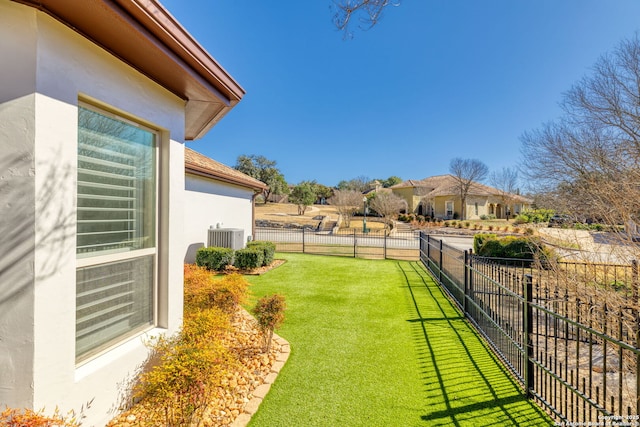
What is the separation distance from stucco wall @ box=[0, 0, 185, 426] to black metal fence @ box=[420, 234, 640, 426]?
4344 millimetres

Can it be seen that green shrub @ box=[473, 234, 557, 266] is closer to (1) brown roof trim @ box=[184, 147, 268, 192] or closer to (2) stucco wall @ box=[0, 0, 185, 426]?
(1) brown roof trim @ box=[184, 147, 268, 192]

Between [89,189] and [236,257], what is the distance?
775 centimetres

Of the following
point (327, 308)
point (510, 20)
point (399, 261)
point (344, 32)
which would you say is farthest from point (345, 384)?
point (510, 20)

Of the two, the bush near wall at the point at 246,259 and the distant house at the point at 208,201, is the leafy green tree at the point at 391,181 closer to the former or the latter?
the distant house at the point at 208,201

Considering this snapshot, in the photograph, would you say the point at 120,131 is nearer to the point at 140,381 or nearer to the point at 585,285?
the point at 140,381

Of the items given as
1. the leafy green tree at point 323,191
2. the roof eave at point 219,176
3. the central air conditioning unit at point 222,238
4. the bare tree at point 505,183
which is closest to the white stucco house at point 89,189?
the roof eave at point 219,176

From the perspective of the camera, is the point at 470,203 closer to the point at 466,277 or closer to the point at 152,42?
Answer: the point at 466,277

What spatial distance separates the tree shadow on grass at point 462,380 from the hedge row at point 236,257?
20.5 feet

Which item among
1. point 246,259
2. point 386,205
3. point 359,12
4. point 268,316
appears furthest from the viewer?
point 386,205

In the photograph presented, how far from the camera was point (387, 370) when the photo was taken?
3.69m

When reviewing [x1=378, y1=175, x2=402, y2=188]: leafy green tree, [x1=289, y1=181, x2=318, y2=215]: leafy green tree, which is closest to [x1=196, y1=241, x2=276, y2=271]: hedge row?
[x1=289, y1=181, x2=318, y2=215]: leafy green tree

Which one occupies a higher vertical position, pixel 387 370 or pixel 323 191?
pixel 323 191

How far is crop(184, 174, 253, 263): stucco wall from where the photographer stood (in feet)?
30.4

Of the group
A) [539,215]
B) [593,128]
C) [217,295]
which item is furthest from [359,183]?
[217,295]
